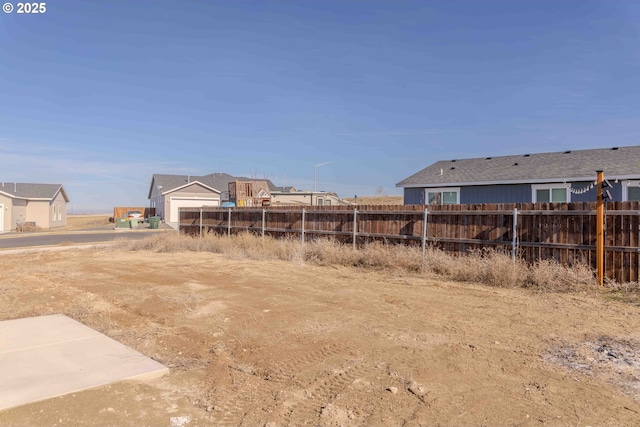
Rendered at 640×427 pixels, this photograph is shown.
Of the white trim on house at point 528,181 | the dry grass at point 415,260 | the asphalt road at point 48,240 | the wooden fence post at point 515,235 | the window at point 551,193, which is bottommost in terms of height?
Result: the asphalt road at point 48,240

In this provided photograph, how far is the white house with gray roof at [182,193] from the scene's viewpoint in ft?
156

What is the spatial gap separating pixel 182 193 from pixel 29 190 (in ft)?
51.7

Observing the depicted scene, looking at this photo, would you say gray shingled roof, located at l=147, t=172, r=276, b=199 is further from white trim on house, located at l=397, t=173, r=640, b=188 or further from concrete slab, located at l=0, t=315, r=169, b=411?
concrete slab, located at l=0, t=315, r=169, b=411

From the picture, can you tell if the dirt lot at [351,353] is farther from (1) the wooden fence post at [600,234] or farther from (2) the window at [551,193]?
(2) the window at [551,193]

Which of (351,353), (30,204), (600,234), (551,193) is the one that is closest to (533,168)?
(551,193)

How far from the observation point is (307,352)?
5648mm

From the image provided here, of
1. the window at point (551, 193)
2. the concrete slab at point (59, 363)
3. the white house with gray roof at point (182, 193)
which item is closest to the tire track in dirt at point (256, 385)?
the concrete slab at point (59, 363)

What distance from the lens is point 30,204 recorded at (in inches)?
1858

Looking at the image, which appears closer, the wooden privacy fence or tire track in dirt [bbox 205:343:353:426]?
tire track in dirt [bbox 205:343:353:426]

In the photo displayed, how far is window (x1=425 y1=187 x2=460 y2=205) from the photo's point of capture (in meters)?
21.1

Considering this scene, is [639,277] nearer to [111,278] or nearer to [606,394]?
[606,394]

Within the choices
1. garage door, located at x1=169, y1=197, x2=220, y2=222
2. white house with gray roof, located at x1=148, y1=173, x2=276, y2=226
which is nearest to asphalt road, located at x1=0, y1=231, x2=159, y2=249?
white house with gray roof, located at x1=148, y1=173, x2=276, y2=226

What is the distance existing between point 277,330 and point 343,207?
33.4ft

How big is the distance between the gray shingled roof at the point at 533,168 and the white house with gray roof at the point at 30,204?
37645 mm
